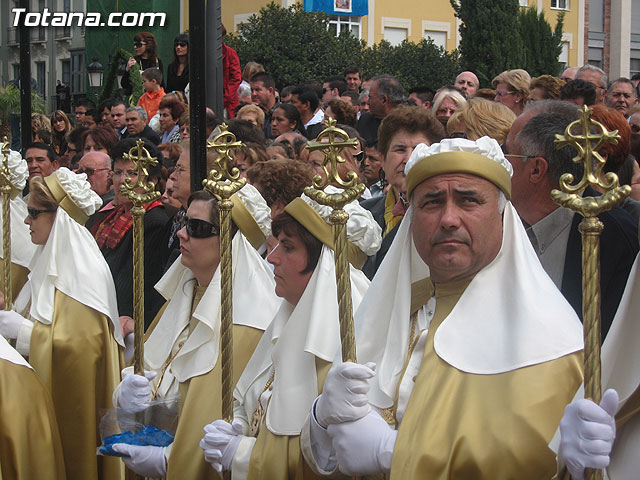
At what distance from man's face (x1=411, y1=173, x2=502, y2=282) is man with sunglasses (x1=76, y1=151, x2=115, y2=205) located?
4.42 metres

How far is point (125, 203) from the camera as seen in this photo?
6457 mm

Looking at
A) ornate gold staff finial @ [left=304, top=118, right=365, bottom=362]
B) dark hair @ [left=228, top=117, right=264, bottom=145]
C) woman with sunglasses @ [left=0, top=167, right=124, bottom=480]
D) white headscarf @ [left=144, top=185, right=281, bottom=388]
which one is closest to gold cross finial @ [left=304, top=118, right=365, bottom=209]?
ornate gold staff finial @ [left=304, top=118, right=365, bottom=362]

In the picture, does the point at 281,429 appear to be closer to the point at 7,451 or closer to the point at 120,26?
the point at 7,451

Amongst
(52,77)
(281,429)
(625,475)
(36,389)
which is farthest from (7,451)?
(52,77)

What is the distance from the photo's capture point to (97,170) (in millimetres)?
7246

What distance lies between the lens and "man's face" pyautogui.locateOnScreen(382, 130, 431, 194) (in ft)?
16.0

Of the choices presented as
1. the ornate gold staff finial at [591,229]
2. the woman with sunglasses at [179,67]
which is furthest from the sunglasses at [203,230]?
the woman with sunglasses at [179,67]

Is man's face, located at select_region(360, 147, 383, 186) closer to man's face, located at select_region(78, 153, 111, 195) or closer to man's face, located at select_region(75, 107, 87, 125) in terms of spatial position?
man's face, located at select_region(78, 153, 111, 195)

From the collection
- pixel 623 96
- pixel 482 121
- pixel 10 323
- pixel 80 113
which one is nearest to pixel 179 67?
pixel 80 113

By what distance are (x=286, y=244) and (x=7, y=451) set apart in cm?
140

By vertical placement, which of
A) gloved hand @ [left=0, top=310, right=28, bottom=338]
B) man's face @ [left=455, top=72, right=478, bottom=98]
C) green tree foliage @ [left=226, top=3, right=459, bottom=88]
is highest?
green tree foliage @ [left=226, top=3, right=459, bottom=88]

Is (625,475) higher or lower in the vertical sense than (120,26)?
lower

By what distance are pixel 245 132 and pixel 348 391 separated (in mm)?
4167

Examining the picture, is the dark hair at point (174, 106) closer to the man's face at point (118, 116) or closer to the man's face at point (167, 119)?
the man's face at point (167, 119)
